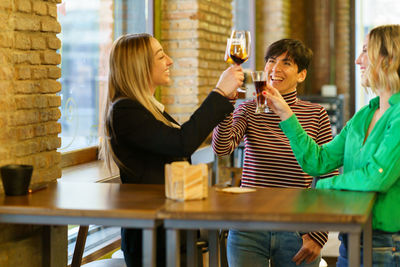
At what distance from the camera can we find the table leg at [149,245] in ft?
6.27

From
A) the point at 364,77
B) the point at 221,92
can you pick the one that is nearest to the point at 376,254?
the point at 364,77

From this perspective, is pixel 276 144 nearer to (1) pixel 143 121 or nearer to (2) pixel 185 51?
(1) pixel 143 121

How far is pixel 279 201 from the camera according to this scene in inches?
81.5

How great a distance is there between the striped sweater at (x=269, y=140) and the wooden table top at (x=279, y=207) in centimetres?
40

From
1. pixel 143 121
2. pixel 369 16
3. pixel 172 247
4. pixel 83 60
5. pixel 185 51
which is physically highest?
pixel 369 16

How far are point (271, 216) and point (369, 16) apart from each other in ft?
24.7

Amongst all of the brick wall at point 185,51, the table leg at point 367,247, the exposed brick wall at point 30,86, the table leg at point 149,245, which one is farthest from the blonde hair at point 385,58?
the brick wall at point 185,51

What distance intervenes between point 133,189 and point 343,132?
84cm

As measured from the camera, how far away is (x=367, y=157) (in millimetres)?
2156

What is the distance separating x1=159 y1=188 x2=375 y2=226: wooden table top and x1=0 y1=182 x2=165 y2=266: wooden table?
0.07 m

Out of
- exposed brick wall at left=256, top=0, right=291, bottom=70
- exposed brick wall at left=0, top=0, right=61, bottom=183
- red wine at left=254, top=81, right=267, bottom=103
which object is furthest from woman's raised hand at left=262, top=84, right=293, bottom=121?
exposed brick wall at left=256, top=0, right=291, bottom=70

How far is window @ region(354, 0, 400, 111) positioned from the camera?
8.69m

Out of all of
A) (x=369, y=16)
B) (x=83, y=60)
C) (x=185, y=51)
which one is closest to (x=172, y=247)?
(x=83, y=60)

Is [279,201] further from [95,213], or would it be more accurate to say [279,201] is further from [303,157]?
[95,213]
